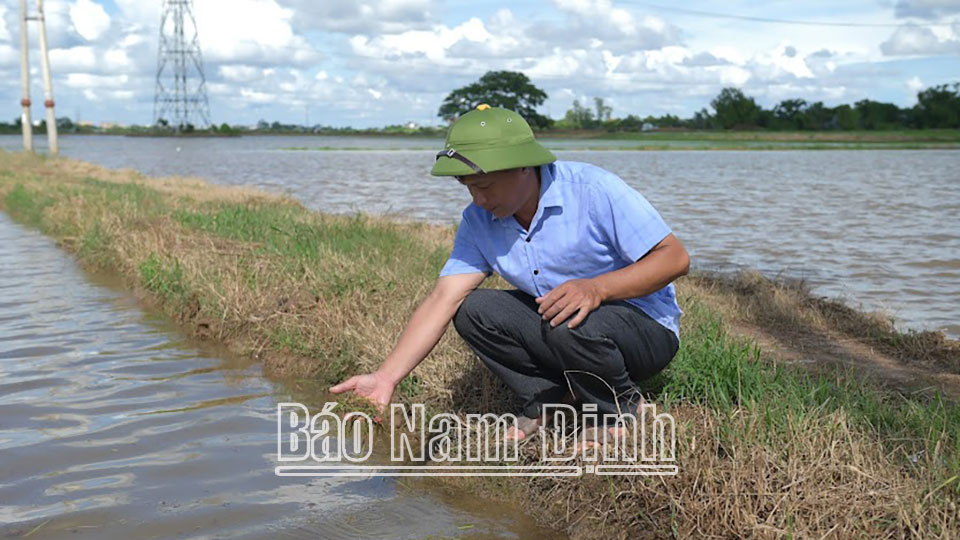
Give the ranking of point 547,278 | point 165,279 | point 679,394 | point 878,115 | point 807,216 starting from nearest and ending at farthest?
point 547,278 < point 679,394 < point 165,279 < point 807,216 < point 878,115

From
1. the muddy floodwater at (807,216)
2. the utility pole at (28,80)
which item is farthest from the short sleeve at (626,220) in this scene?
the utility pole at (28,80)

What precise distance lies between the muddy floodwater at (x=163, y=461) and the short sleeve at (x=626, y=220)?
3.47 feet

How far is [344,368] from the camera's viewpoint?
498 centimetres

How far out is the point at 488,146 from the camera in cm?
308

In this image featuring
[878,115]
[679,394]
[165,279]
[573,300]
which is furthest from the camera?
[878,115]

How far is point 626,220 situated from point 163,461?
2221mm

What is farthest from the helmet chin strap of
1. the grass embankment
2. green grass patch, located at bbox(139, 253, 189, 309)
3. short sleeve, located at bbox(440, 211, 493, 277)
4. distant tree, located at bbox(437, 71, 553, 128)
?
distant tree, located at bbox(437, 71, 553, 128)

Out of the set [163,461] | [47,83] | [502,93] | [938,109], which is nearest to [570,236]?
[163,461]

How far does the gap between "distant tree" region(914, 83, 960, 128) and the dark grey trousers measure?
83120 millimetres

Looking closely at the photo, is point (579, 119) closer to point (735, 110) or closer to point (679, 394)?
point (735, 110)

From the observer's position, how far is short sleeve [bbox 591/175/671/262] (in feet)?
10.2

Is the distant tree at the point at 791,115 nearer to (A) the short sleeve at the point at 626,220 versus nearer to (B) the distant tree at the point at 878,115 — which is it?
(B) the distant tree at the point at 878,115

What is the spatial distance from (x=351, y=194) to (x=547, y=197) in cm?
1871

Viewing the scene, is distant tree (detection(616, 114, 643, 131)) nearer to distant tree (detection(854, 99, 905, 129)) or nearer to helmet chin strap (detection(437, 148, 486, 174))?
distant tree (detection(854, 99, 905, 129))
